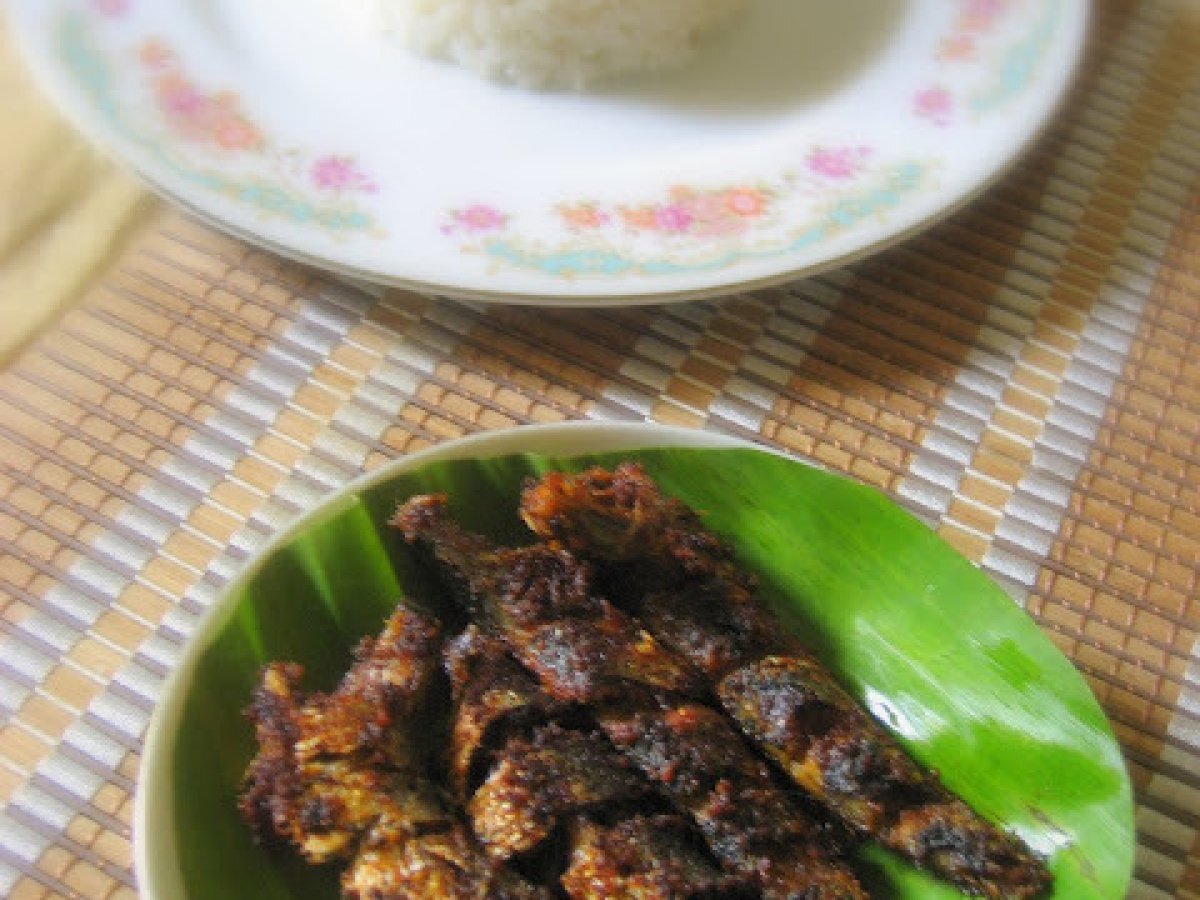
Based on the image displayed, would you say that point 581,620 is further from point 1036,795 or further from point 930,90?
point 930,90

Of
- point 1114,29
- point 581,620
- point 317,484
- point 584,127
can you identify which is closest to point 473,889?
point 581,620

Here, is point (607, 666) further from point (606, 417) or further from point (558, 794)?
point (606, 417)

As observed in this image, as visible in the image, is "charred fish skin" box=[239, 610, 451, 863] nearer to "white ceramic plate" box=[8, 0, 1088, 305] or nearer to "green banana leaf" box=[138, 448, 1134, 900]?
"green banana leaf" box=[138, 448, 1134, 900]

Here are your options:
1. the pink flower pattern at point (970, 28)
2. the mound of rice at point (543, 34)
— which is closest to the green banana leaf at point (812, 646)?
the mound of rice at point (543, 34)

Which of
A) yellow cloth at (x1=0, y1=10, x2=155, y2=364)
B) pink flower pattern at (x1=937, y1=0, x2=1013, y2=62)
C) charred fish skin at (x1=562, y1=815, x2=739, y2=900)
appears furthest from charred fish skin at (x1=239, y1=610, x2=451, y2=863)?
pink flower pattern at (x1=937, y1=0, x2=1013, y2=62)

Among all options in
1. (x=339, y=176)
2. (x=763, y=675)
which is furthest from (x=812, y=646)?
(x=339, y=176)

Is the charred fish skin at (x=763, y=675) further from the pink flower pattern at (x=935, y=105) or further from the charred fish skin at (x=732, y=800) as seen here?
the pink flower pattern at (x=935, y=105)
